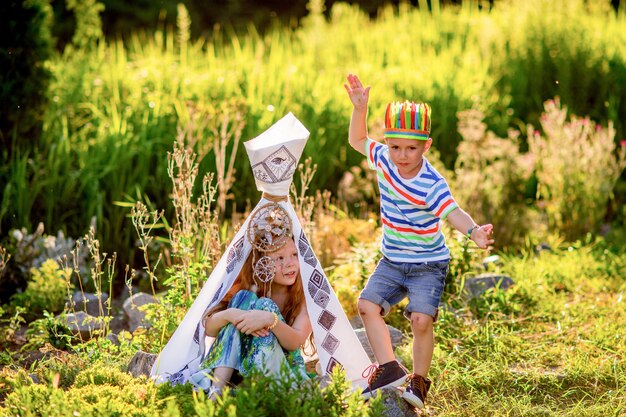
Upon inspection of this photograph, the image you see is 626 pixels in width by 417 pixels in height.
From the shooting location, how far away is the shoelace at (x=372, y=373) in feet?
12.3

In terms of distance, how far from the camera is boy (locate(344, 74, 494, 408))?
12.0 ft

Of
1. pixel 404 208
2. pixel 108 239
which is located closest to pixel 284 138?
pixel 404 208

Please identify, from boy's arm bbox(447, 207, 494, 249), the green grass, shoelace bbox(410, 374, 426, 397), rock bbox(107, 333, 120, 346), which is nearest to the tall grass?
rock bbox(107, 333, 120, 346)

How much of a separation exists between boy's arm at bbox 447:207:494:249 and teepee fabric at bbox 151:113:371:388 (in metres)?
0.61

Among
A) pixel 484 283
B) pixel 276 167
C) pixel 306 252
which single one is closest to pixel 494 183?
pixel 484 283

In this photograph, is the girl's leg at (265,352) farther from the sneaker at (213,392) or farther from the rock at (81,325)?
the rock at (81,325)

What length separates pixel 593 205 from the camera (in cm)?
672

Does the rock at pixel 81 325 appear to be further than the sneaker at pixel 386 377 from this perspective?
Yes

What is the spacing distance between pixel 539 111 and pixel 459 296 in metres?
4.13

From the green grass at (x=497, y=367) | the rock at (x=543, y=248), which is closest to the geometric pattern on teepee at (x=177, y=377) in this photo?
the green grass at (x=497, y=367)

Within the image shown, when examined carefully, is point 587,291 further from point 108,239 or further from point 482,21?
point 482,21

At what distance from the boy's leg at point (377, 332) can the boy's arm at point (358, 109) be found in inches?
27.3

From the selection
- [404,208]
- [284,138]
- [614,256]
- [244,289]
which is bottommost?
[614,256]

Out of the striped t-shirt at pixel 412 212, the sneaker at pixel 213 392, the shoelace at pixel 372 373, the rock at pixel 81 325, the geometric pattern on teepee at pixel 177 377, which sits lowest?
the rock at pixel 81 325
